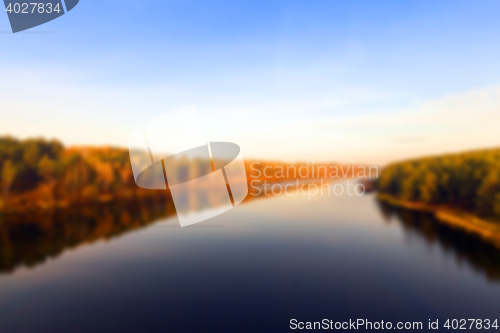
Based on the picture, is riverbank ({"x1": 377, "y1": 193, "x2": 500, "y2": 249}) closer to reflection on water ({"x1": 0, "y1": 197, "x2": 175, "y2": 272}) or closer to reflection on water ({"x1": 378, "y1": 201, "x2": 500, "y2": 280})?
reflection on water ({"x1": 378, "y1": 201, "x2": 500, "y2": 280})

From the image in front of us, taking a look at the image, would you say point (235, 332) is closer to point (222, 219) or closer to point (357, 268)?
point (357, 268)

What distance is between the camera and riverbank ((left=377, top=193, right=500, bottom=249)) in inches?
472

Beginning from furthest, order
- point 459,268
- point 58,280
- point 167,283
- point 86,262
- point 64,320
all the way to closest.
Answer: point 86,262, point 459,268, point 58,280, point 167,283, point 64,320

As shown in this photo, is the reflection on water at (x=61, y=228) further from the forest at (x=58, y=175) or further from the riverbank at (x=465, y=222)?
the riverbank at (x=465, y=222)

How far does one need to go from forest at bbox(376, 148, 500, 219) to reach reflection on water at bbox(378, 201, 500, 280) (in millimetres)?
1587

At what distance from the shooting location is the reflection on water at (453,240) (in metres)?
9.41

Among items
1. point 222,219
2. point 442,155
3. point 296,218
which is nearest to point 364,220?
point 296,218

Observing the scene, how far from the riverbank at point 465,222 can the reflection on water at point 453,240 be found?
0.36 m

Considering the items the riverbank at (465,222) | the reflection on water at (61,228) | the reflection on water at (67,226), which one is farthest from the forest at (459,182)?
the reflection on water at (61,228)

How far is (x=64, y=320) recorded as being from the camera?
245 inches

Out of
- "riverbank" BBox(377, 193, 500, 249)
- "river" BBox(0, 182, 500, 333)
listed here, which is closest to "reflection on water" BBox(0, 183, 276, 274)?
"river" BBox(0, 182, 500, 333)

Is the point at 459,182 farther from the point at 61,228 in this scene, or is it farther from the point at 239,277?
the point at 61,228

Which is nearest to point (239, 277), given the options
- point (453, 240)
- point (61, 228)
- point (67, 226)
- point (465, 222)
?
point (453, 240)

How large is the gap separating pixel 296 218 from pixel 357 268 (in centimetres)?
769
